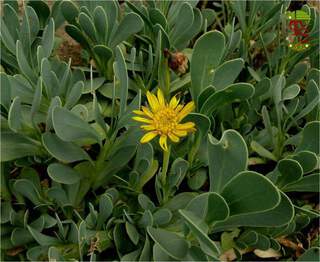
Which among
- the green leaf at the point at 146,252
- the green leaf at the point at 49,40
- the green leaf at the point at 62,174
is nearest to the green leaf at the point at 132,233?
the green leaf at the point at 146,252

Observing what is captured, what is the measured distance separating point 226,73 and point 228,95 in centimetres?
9

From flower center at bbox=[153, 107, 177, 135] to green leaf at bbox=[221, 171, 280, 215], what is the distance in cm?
23

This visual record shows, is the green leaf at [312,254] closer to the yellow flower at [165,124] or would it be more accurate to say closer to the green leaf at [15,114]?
the yellow flower at [165,124]

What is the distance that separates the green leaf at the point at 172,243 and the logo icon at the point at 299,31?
2.51 feet

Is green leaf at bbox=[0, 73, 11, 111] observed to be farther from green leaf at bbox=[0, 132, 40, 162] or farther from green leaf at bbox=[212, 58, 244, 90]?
green leaf at bbox=[212, 58, 244, 90]

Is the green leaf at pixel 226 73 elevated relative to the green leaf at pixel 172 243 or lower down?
elevated

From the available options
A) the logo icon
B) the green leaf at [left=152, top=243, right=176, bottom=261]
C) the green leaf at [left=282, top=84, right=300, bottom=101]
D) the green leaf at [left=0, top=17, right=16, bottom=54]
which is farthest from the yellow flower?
the logo icon

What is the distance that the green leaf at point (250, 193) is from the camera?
32.1 inches

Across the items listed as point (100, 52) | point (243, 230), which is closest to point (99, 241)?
Answer: point (243, 230)

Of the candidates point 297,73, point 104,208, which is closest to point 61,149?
point 104,208

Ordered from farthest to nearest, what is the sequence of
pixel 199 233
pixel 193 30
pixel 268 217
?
pixel 193 30, pixel 268 217, pixel 199 233

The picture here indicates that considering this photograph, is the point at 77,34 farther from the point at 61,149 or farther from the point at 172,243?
the point at 172,243

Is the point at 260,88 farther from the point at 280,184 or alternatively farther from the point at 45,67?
the point at 45,67

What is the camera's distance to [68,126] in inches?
40.1
